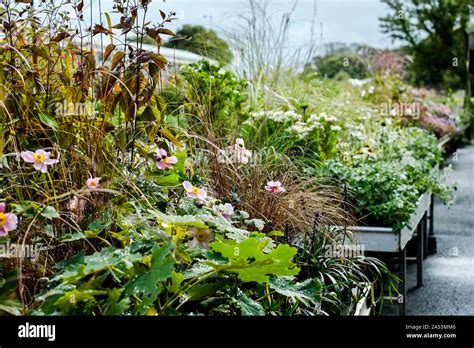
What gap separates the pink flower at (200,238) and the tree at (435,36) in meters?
14.1

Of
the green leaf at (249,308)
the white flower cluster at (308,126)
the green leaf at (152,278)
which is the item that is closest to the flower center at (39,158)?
the green leaf at (152,278)

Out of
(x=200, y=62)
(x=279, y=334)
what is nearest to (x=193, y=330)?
(x=279, y=334)

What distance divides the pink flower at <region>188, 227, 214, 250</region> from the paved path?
7.04 feet

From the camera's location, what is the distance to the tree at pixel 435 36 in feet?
52.0

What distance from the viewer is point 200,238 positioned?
1984mm

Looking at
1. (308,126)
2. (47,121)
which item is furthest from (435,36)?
(47,121)

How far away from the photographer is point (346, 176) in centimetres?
362

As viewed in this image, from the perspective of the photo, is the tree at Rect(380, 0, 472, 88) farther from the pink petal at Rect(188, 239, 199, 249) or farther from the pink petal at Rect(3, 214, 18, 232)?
the pink petal at Rect(3, 214, 18, 232)

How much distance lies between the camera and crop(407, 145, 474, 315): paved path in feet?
12.9

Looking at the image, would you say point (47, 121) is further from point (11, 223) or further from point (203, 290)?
point (203, 290)

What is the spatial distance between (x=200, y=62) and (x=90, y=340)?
3142mm

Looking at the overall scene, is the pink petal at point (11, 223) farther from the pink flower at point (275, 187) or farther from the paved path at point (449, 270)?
the paved path at point (449, 270)

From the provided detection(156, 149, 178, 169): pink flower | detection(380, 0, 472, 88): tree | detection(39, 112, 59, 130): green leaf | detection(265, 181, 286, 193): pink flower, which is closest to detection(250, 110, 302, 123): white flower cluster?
detection(265, 181, 286, 193): pink flower

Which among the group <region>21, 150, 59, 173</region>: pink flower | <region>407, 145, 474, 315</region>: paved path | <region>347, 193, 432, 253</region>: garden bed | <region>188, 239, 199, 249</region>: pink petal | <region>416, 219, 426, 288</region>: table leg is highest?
Answer: <region>21, 150, 59, 173</region>: pink flower
